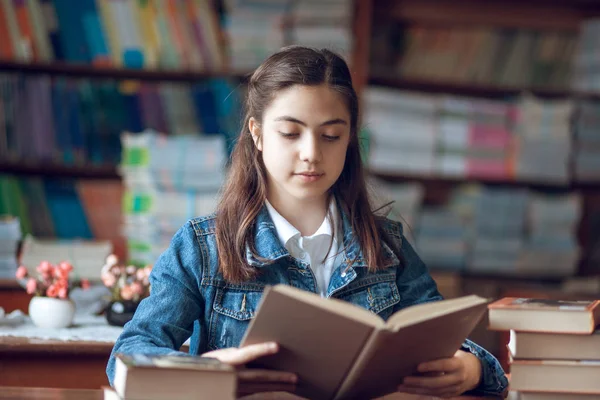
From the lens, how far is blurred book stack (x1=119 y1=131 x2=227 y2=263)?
11.4ft

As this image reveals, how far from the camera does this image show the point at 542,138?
3.84 metres

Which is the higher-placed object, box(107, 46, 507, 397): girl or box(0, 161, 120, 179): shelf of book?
box(0, 161, 120, 179): shelf of book

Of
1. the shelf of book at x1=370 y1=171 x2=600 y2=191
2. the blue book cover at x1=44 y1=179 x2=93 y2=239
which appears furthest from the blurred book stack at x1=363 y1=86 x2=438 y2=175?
the blue book cover at x1=44 y1=179 x2=93 y2=239

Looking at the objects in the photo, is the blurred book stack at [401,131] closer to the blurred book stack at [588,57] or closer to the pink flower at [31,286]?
the blurred book stack at [588,57]

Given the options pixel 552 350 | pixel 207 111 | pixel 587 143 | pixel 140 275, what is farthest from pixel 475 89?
pixel 552 350

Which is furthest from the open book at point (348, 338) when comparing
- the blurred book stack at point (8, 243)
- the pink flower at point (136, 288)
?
the blurred book stack at point (8, 243)

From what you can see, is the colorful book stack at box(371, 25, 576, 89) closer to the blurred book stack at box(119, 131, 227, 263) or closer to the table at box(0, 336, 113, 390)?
the blurred book stack at box(119, 131, 227, 263)

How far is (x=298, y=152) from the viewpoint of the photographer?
1543 millimetres

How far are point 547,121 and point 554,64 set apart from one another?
10.8 inches

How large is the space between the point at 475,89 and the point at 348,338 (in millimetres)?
2884

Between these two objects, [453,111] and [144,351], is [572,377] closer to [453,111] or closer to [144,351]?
[144,351]

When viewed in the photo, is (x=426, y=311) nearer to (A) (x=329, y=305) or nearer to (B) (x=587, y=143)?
(A) (x=329, y=305)

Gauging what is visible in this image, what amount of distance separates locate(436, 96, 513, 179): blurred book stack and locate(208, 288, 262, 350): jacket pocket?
2.36 m

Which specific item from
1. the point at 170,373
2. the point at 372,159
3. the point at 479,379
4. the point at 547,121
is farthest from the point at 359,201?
the point at 547,121
